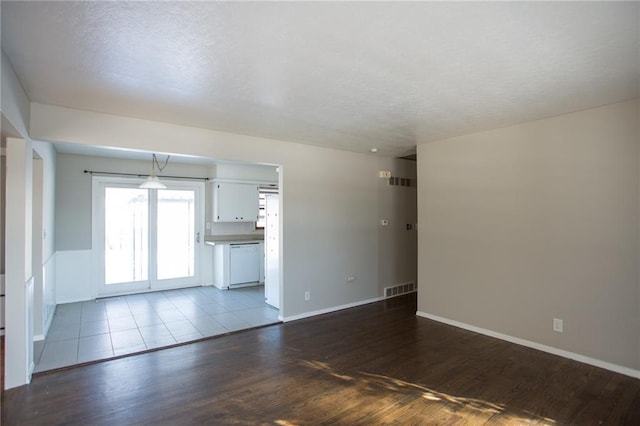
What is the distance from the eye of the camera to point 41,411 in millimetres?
2506

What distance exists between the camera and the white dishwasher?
21.8 ft

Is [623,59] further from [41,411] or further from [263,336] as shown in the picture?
[41,411]

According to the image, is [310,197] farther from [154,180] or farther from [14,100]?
[14,100]

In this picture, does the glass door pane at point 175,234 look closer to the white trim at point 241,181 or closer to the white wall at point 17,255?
the white trim at point 241,181

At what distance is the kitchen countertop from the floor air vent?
2.94 metres

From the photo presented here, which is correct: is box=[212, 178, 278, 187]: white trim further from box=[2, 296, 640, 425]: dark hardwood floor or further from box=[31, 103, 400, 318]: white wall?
box=[2, 296, 640, 425]: dark hardwood floor

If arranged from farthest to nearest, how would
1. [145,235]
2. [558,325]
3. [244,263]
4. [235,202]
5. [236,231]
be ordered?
[236,231] → [235,202] → [244,263] → [145,235] → [558,325]

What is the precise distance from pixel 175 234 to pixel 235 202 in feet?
4.44

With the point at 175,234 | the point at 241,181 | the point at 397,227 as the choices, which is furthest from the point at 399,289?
the point at 175,234

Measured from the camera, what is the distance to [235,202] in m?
6.92

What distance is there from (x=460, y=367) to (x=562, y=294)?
4.58ft

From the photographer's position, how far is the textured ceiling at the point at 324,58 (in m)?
1.75

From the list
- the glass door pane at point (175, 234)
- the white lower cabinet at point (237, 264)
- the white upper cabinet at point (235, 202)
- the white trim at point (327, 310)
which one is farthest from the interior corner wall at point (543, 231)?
the glass door pane at point (175, 234)

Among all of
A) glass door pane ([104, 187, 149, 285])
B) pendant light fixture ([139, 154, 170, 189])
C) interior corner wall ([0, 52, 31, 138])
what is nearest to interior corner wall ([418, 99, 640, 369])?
pendant light fixture ([139, 154, 170, 189])
